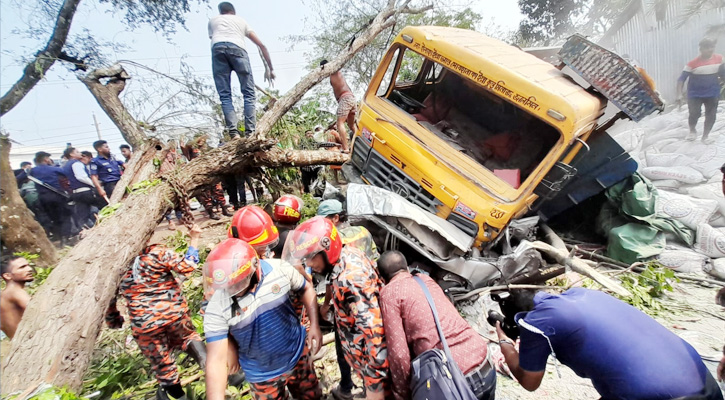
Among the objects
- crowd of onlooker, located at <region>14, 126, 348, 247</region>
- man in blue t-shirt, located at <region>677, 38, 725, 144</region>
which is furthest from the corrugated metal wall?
crowd of onlooker, located at <region>14, 126, 348, 247</region>

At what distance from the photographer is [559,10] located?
60.7 feet

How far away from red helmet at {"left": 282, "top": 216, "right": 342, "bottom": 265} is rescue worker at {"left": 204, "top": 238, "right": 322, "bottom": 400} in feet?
0.60

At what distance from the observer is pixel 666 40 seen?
32.2ft

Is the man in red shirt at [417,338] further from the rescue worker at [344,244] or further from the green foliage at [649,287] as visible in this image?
the green foliage at [649,287]

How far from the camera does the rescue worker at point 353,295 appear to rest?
5.81ft

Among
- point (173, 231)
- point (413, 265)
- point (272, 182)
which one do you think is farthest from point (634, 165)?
point (173, 231)

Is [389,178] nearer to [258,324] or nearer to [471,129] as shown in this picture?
[471,129]

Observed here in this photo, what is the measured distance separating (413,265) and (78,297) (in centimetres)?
285

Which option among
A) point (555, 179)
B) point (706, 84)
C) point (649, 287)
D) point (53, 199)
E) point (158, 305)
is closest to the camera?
point (158, 305)

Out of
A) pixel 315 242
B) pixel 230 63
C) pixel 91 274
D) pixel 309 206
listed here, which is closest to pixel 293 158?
pixel 309 206

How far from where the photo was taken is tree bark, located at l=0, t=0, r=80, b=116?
18.1ft

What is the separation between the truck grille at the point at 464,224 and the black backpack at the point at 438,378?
1825 millimetres

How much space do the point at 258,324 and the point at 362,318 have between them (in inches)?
23.2

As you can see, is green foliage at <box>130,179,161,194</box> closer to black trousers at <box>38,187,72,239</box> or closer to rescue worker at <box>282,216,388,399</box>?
rescue worker at <box>282,216,388,399</box>
